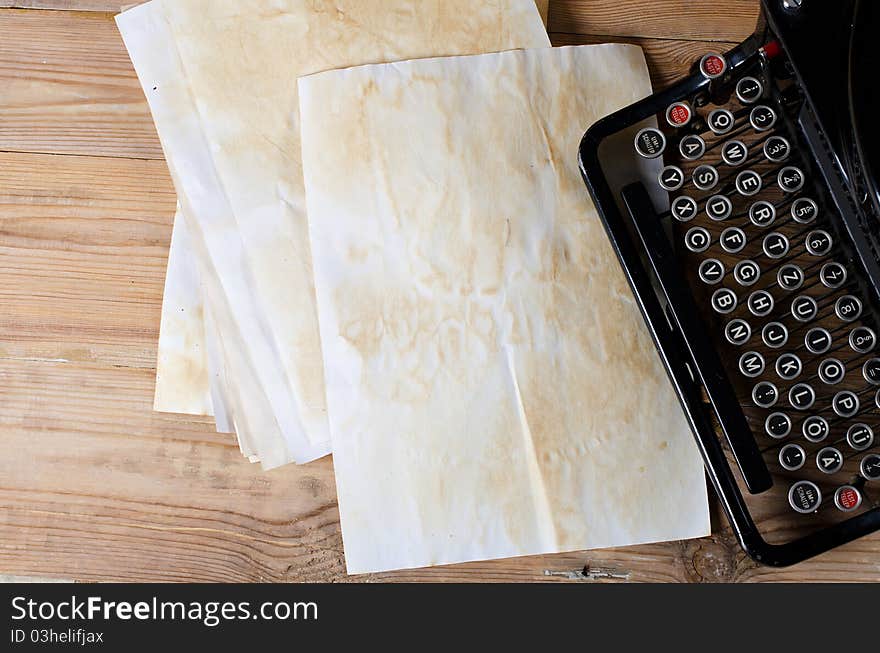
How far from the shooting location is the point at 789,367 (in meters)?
0.80

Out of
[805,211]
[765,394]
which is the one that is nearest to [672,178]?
[805,211]

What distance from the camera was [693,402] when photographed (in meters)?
0.79

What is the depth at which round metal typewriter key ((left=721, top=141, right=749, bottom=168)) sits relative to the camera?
814mm

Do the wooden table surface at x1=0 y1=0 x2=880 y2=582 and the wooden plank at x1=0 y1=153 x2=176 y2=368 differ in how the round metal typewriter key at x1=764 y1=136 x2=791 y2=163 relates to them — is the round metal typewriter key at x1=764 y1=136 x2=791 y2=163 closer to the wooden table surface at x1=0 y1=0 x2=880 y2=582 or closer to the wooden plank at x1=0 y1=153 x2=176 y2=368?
the wooden table surface at x1=0 y1=0 x2=880 y2=582

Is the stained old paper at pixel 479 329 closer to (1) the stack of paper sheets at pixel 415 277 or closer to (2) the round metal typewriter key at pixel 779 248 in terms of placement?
(1) the stack of paper sheets at pixel 415 277

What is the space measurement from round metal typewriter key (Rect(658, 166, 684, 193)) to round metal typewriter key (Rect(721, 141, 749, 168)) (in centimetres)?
5

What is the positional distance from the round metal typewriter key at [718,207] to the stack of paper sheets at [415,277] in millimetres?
118

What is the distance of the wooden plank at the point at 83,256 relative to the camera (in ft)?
3.01

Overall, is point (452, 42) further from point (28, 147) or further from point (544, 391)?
point (28, 147)

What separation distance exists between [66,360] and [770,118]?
82cm

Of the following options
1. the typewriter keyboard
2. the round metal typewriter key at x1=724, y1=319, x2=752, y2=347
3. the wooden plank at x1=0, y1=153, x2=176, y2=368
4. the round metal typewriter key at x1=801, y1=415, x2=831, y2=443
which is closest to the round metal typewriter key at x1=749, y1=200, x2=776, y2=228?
the typewriter keyboard

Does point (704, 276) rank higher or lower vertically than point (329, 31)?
lower

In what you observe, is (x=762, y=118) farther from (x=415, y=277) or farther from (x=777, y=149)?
(x=415, y=277)
